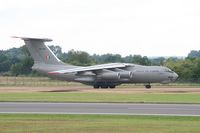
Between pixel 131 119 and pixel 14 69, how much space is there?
328 ft

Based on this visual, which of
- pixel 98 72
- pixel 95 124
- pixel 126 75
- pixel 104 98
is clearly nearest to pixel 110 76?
pixel 98 72

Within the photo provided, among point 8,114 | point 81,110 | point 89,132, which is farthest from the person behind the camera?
point 81,110

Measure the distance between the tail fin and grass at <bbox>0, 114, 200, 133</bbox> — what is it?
4502 cm

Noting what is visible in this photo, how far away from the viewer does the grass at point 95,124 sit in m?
19.7

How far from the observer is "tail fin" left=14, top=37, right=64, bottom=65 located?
232ft

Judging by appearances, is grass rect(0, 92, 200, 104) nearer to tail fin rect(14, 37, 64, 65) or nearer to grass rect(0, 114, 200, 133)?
grass rect(0, 114, 200, 133)

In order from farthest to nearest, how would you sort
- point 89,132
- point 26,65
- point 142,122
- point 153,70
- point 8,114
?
1. point 26,65
2. point 153,70
3. point 8,114
4. point 142,122
5. point 89,132

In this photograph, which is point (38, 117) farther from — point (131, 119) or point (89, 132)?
point (89, 132)

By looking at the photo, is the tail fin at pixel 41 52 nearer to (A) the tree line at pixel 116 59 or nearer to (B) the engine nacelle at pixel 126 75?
(B) the engine nacelle at pixel 126 75

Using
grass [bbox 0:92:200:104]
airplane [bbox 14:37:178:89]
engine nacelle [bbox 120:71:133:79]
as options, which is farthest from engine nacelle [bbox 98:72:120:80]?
grass [bbox 0:92:200:104]

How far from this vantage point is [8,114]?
26406 mm

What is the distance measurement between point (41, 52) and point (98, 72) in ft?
24.9

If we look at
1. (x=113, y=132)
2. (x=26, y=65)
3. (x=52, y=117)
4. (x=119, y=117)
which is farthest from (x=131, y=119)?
(x=26, y=65)

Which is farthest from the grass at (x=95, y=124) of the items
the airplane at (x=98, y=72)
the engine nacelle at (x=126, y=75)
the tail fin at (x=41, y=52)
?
the tail fin at (x=41, y=52)
